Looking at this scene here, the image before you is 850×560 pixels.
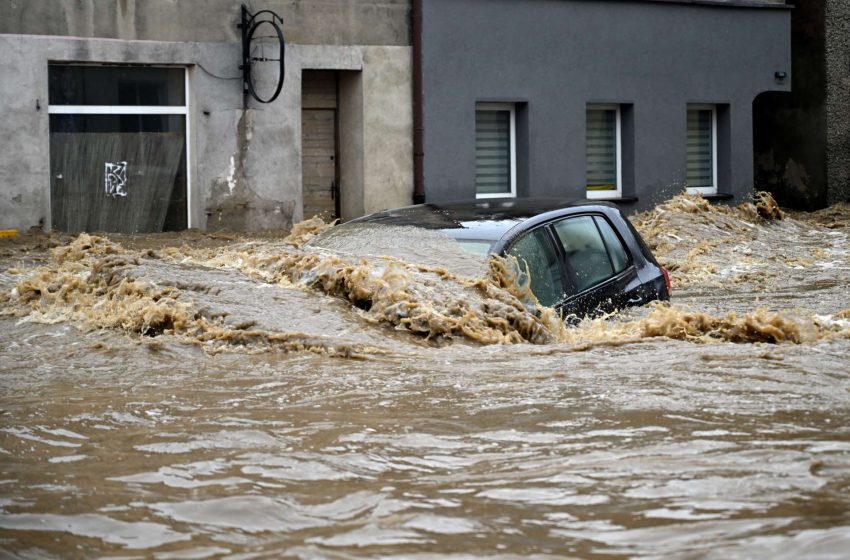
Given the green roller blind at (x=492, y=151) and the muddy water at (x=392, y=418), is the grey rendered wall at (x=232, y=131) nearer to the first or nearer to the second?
the green roller blind at (x=492, y=151)

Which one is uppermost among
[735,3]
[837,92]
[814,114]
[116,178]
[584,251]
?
[735,3]

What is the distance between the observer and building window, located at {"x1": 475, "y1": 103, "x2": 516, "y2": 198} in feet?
67.9

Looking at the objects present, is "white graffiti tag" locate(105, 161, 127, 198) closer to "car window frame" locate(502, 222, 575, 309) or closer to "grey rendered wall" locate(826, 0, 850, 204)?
"car window frame" locate(502, 222, 575, 309)

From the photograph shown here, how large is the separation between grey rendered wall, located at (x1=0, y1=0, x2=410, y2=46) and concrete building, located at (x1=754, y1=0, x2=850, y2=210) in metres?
9.00

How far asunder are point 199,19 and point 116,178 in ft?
8.33

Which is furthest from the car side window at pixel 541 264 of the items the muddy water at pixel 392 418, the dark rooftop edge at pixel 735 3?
the dark rooftop edge at pixel 735 3

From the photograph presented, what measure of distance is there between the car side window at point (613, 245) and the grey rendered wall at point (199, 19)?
10375 millimetres

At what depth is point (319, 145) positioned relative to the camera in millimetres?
19938

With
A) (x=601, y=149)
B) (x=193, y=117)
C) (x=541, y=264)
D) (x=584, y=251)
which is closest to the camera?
(x=541, y=264)

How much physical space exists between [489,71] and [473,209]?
436 inches

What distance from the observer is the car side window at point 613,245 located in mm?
8938

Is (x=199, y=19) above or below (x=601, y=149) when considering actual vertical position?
above

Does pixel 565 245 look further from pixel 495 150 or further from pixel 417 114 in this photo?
pixel 495 150

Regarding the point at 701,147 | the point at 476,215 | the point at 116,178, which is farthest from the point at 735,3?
the point at 476,215
